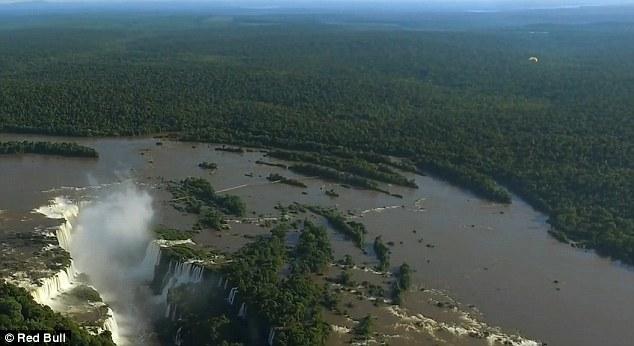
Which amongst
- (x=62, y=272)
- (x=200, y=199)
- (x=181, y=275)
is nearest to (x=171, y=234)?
(x=181, y=275)

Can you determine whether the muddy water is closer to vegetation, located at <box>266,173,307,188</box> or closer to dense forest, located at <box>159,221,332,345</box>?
vegetation, located at <box>266,173,307,188</box>

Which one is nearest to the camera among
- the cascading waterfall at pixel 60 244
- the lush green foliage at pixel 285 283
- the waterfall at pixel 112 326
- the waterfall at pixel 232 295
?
the waterfall at pixel 112 326

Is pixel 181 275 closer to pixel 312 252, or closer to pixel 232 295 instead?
pixel 232 295

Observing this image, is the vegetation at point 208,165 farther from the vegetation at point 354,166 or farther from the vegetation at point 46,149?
the vegetation at point 46,149

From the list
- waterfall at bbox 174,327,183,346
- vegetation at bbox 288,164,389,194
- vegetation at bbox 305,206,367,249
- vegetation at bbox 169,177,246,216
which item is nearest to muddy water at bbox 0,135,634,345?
vegetation at bbox 305,206,367,249

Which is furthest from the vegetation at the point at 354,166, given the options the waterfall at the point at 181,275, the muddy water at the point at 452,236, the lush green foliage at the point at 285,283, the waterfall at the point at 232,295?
the waterfall at the point at 232,295

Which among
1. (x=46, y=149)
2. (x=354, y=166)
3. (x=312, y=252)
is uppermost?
(x=46, y=149)
